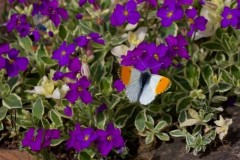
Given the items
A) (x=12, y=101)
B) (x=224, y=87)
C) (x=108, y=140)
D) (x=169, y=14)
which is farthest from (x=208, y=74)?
(x=12, y=101)

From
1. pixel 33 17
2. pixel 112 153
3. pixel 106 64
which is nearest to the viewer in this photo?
pixel 112 153

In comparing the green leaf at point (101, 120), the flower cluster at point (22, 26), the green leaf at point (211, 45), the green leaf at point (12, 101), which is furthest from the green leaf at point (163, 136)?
the flower cluster at point (22, 26)

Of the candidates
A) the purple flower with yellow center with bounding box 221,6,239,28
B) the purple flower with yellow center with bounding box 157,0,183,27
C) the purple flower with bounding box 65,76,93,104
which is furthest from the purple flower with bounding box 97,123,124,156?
the purple flower with yellow center with bounding box 221,6,239,28

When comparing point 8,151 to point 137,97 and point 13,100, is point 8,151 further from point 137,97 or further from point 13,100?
point 137,97

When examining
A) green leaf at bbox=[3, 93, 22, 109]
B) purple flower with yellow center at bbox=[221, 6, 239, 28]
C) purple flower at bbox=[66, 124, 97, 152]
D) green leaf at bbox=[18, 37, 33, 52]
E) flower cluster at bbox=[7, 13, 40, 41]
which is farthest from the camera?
green leaf at bbox=[18, 37, 33, 52]

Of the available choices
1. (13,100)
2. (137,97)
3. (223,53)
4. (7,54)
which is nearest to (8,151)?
(13,100)

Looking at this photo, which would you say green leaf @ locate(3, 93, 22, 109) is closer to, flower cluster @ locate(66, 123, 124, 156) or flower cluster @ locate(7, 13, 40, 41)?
flower cluster @ locate(7, 13, 40, 41)
